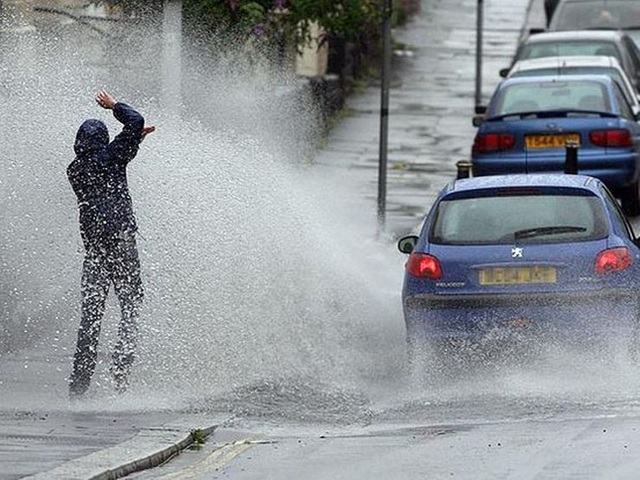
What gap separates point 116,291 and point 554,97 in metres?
10.0

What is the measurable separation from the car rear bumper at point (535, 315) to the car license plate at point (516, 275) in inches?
4.6

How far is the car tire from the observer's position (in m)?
22.9

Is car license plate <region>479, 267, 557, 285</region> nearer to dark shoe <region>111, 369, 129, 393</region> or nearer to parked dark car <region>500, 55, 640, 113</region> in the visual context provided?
dark shoe <region>111, 369, 129, 393</region>

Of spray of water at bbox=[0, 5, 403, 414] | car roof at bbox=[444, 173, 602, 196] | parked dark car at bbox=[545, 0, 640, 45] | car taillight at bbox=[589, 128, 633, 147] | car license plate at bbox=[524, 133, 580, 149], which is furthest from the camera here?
parked dark car at bbox=[545, 0, 640, 45]

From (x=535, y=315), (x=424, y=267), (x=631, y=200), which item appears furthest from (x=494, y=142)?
(x=535, y=315)

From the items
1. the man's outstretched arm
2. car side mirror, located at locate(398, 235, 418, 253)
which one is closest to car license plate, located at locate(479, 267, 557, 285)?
car side mirror, located at locate(398, 235, 418, 253)

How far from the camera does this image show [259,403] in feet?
44.4

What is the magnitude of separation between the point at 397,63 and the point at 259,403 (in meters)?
21.2

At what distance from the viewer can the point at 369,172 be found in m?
25.9

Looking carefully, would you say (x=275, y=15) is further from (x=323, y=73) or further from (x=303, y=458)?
Result: (x=303, y=458)

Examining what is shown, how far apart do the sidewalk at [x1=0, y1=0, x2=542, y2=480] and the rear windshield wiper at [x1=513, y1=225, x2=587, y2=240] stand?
8.93ft

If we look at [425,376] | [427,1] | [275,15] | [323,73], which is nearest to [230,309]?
[425,376]

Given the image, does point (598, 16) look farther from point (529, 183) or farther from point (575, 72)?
point (529, 183)

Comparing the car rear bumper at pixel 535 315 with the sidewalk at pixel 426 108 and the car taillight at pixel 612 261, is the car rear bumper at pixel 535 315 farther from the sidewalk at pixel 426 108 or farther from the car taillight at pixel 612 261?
the sidewalk at pixel 426 108
